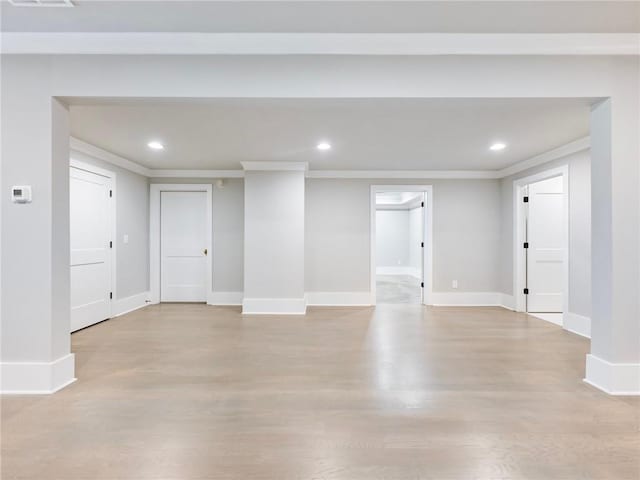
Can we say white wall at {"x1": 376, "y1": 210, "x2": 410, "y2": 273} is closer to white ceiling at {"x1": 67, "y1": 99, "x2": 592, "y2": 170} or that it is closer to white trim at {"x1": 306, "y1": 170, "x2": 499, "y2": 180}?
white trim at {"x1": 306, "y1": 170, "x2": 499, "y2": 180}

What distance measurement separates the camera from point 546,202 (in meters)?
5.35

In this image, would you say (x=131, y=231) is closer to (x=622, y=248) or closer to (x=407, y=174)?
(x=407, y=174)

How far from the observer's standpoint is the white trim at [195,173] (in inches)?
228

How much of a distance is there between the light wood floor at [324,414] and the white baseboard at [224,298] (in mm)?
2202

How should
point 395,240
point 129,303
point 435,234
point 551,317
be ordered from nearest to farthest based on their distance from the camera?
point 551,317 < point 129,303 < point 435,234 < point 395,240

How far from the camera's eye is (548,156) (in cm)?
460

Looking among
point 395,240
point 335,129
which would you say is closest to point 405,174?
point 335,129

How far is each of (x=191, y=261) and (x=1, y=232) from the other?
3.67 metres

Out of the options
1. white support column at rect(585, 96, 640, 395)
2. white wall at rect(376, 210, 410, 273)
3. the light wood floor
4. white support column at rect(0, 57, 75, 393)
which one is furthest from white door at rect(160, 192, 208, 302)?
white wall at rect(376, 210, 410, 273)

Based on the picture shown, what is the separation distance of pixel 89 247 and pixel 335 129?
12.1 feet

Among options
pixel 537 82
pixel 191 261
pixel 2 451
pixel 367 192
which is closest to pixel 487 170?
pixel 367 192

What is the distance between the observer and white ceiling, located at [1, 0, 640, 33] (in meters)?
1.97

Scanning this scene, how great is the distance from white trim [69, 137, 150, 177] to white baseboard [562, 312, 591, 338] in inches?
260

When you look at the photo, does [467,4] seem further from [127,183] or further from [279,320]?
[127,183]
